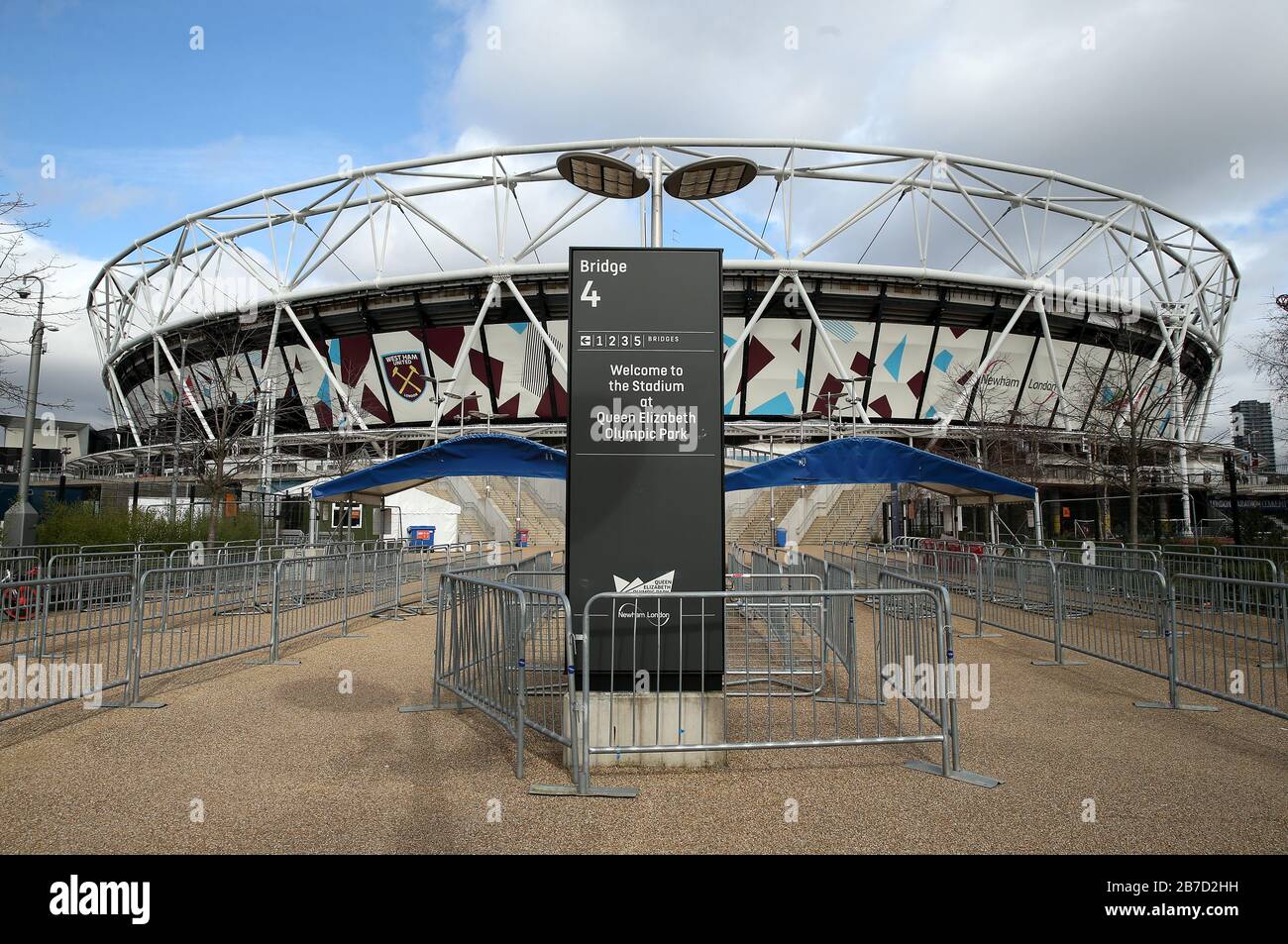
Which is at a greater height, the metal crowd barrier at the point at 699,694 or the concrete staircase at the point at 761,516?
the concrete staircase at the point at 761,516

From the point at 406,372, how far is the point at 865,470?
133 feet

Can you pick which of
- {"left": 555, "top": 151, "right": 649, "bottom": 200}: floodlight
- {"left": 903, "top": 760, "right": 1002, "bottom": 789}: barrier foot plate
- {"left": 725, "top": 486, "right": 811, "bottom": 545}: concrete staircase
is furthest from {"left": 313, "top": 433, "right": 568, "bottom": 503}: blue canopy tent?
{"left": 725, "top": 486, "right": 811, "bottom": 545}: concrete staircase

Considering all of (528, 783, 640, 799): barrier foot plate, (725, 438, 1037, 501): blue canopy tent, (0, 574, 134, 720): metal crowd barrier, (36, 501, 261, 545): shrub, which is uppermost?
(725, 438, 1037, 501): blue canopy tent

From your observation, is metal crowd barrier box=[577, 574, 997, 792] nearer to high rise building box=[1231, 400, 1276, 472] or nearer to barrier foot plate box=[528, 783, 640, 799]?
barrier foot plate box=[528, 783, 640, 799]

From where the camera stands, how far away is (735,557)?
18641 millimetres

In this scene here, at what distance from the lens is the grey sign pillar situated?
582 cm

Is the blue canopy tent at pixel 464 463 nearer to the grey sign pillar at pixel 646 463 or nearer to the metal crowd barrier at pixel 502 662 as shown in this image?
the metal crowd barrier at pixel 502 662

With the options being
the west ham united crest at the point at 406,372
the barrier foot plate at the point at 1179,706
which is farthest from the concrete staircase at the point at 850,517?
the barrier foot plate at the point at 1179,706

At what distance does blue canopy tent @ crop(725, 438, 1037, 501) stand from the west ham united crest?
38750 mm

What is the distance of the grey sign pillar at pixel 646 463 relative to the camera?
19.1 ft

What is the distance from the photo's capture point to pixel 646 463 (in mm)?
5984

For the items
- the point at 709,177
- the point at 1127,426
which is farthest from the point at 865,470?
the point at 1127,426

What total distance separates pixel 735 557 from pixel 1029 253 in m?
35.1

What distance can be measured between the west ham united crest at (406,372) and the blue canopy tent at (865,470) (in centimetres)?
3875
